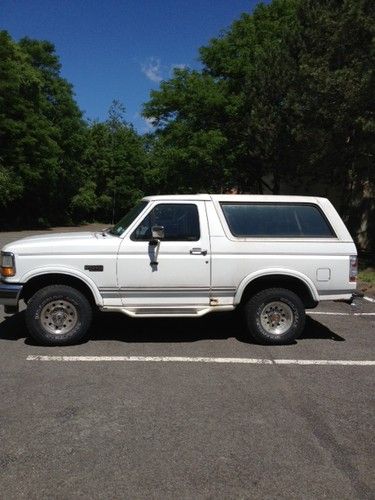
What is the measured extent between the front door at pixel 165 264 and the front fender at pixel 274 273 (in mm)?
412

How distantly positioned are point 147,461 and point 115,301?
316 cm

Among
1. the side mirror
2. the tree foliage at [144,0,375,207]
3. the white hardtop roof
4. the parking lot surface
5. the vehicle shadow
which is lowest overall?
the parking lot surface

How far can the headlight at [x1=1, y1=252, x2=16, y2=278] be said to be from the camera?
6.52 meters

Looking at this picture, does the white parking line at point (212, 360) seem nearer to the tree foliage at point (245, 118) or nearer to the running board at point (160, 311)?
the running board at point (160, 311)

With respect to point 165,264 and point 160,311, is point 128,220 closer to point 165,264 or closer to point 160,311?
point 165,264

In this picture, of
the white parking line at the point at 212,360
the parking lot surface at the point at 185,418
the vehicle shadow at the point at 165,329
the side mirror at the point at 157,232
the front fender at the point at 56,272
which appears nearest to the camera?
the parking lot surface at the point at 185,418

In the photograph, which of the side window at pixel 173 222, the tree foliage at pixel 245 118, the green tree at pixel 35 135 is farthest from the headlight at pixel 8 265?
the green tree at pixel 35 135

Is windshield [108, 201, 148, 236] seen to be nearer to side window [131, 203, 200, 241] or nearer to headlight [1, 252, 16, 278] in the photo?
side window [131, 203, 200, 241]

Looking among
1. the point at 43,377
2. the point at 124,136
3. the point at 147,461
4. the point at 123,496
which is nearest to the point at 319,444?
the point at 147,461

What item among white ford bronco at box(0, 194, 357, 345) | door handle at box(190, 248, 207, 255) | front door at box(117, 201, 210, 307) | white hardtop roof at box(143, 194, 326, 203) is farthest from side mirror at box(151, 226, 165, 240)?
white hardtop roof at box(143, 194, 326, 203)

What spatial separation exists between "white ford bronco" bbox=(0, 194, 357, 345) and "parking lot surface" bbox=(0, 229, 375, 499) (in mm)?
482

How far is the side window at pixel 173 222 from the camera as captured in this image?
6754mm

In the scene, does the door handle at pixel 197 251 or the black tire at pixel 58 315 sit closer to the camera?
the black tire at pixel 58 315

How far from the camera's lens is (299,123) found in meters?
19.3
